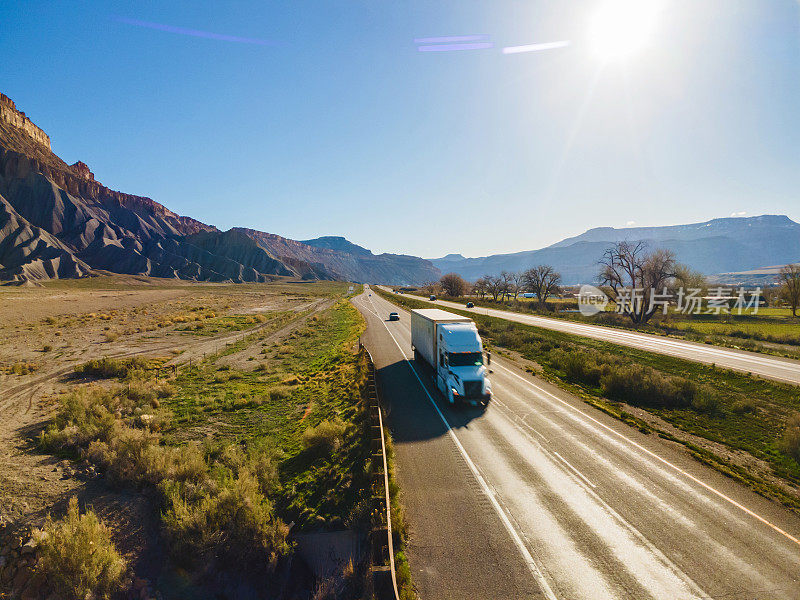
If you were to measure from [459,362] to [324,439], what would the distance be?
7.62 m

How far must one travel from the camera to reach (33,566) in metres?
7.26

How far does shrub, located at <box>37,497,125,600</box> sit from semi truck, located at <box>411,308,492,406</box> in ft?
42.1

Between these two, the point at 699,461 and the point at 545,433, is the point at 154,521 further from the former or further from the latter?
the point at 699,461

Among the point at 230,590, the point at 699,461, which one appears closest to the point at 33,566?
the point at 230,590

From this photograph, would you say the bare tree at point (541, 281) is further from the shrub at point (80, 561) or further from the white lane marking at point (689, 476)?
A: the shrub at point (80, 561)

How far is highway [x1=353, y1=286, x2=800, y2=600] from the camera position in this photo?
6746 mm

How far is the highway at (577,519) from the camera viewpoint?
6.75 m

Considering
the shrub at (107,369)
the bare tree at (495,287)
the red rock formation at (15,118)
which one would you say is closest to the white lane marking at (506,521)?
the shrub at (107,369)

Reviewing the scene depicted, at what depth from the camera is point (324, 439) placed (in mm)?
12266

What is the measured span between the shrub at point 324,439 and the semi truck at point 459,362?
6.27 m

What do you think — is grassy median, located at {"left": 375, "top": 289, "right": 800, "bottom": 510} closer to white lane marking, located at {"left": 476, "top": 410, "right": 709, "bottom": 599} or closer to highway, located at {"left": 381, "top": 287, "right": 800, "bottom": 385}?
highway, located at {"left": 381, "top": 287, "right": 800, "bottom": 385}

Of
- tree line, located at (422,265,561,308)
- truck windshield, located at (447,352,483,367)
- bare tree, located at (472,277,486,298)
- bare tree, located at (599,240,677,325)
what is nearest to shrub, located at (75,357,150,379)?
truck windshield, located at (447,352,483,367)

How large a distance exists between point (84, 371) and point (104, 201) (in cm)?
24326

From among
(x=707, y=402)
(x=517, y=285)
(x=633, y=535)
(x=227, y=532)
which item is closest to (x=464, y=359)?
(x=633, y=535)
